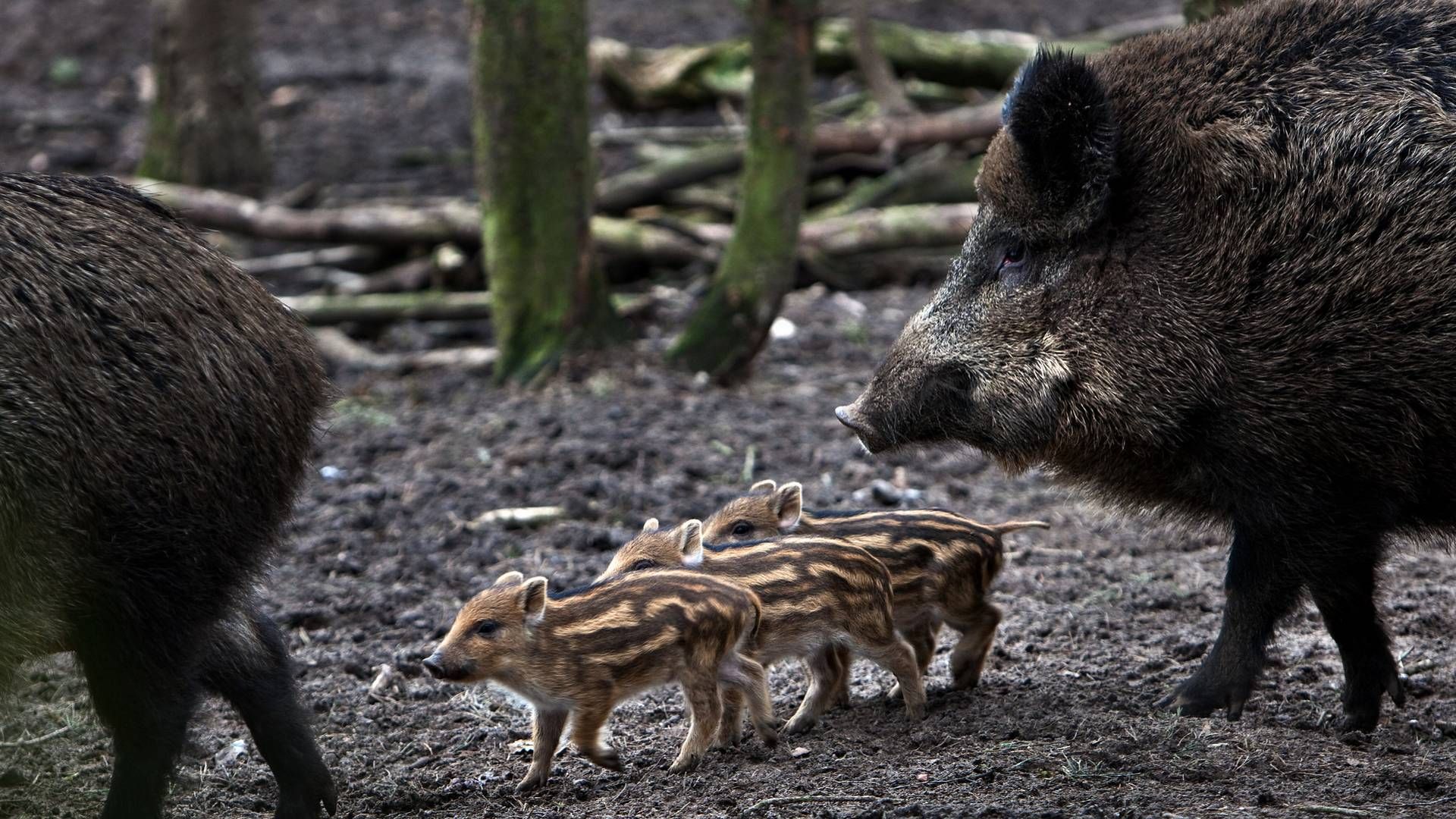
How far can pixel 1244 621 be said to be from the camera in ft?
14.5

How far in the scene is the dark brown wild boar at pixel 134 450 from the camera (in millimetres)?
3645

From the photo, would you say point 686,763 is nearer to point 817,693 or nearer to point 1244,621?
point 817,693

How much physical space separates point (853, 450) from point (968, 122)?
524 centimetres

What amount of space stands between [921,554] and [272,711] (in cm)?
201

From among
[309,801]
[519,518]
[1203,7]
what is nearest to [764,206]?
[519,518]

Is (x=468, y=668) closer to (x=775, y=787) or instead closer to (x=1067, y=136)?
(x=775, y=787)

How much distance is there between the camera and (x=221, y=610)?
3.96 m

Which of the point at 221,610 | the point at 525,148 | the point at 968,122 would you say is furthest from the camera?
the point at 968,122

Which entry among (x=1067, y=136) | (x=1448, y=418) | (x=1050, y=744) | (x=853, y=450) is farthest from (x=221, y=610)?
(x=853, y=450)

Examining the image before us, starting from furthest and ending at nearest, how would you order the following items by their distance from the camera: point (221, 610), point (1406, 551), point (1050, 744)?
point (1406, 551) < point (1050, 744) < point (221, 610)

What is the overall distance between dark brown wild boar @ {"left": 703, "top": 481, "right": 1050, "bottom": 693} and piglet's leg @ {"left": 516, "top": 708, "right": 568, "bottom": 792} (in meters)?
0.89

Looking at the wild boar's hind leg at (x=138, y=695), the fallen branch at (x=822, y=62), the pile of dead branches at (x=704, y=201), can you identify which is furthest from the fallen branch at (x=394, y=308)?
the wild boar's hind leg at (x=138, y=695)

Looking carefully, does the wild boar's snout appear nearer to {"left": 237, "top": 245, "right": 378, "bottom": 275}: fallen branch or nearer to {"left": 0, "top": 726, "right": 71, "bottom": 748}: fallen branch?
{"left": 0, "top": 726, "right": 71, "bottom": 748}: fallen branch

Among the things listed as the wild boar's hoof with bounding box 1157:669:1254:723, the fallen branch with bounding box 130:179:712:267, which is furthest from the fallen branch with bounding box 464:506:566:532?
the fallen branch with bounding box 130:179:712:267
